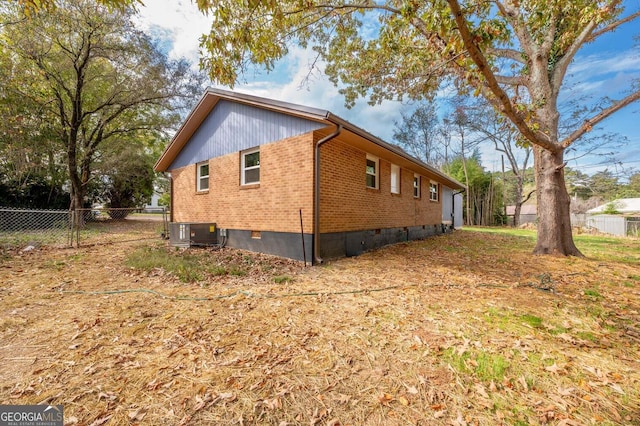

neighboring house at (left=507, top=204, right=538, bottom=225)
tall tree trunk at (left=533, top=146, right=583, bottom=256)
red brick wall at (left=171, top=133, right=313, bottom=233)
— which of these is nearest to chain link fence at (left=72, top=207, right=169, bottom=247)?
red brick wall at (left=171, top=133, right=313, bottom=233)

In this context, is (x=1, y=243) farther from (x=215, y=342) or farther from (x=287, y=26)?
(x=287, y=26)

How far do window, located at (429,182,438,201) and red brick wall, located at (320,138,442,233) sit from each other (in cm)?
362

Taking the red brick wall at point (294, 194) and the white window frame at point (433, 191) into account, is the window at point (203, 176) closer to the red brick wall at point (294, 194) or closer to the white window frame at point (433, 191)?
the red brick wall at point (294, 194)

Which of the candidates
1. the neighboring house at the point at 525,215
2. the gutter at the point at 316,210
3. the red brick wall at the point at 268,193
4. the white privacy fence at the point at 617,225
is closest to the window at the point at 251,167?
the red brick wall at the point at 268,193

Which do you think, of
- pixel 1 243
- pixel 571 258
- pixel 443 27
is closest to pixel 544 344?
pixel 443 27

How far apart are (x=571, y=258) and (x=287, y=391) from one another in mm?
9335

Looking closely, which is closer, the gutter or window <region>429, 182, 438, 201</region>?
the gutter

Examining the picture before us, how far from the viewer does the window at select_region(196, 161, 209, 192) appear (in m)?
10.1

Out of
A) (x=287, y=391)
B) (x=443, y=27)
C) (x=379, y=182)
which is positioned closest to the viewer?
(x=287, y=391)

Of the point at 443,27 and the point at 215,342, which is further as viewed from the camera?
the point at 443,27

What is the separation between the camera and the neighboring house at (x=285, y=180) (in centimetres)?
→ 665

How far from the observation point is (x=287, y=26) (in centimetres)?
550

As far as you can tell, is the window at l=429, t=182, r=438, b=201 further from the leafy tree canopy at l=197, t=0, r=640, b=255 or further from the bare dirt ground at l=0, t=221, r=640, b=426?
the bare dirt ground at l=0, t=221, r=640, b=426

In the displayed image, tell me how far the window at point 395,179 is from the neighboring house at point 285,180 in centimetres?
7
